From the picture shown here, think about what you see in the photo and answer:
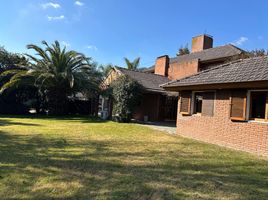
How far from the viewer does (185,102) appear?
1252 cm

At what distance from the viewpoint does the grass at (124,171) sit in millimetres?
4688

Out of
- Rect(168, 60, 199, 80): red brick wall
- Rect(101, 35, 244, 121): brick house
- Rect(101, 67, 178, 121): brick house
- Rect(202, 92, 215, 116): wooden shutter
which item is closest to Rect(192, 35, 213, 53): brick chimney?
Rect(101, 35, 244, 121): brick house

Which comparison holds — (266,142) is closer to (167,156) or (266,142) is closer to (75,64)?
(167,156)

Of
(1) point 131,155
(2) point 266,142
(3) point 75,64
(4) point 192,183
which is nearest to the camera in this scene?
(4) point 192,183

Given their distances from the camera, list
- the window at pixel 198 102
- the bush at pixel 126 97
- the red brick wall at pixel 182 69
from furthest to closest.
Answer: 1. the red brick wall at pixel 182 69
2. the bush at pixel 126 97
3. the window at pixel 198 102

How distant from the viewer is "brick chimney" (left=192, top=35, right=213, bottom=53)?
1208 inches

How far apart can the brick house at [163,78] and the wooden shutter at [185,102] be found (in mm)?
6951

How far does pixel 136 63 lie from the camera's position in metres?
46.9

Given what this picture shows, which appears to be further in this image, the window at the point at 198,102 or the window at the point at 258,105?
the window at the point at 198,102

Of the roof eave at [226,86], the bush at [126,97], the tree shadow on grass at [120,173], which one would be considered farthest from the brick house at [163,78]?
the tree shadow on grass at [120,173]

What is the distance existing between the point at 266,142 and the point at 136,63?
39365 mm

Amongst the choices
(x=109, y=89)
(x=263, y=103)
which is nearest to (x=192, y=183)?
(x=263, y=103)

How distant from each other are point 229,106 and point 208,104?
1.28 m

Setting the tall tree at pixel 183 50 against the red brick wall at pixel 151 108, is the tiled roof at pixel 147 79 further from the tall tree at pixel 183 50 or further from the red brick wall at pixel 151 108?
the tall tree at pixel 183 50
